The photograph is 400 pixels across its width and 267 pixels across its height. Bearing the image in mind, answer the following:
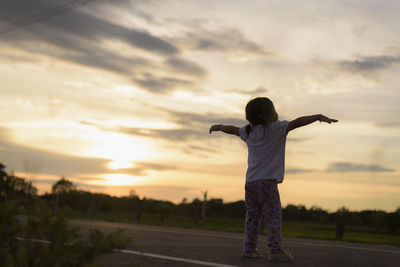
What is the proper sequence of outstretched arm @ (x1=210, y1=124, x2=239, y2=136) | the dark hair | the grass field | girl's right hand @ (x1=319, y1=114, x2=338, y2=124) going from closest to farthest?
1. girl's right hand @ (x1=319, y1=114, x2=338, y2=124)
2. the dark hair
3. outstretched arm @ (x1=210, y1=124, x2=239, y2=136)
4. the grass field

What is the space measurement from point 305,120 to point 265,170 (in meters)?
0.71

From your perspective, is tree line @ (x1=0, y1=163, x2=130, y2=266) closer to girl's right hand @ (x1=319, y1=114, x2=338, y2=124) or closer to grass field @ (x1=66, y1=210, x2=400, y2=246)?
girl's right hand @ (x1=319, y1=114, x2=338, y2=124)

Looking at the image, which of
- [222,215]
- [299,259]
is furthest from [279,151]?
[222,215]

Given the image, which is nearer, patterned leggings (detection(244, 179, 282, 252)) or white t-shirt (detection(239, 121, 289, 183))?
patterned leggings (detection(244, 179, 282, 252))

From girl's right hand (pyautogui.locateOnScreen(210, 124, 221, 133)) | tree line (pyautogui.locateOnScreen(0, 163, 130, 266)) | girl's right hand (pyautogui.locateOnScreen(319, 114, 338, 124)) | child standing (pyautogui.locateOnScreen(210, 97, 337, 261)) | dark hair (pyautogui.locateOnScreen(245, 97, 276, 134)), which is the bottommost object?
tree line (pyautogui.locateOnScreen(0, 163, 130, 266))

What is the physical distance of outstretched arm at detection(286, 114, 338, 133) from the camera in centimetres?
480

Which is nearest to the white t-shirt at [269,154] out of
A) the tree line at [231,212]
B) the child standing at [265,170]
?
the child standing at [265,170]

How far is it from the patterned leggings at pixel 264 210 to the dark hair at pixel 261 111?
0.69 meters

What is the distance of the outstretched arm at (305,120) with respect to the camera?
480 cm

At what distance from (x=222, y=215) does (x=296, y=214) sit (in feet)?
17.8

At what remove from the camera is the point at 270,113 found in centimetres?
538

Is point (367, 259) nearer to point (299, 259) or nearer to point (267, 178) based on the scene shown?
point (299, 259)

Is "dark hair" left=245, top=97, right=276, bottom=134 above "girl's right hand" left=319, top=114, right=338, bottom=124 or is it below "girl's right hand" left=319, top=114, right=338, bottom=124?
above

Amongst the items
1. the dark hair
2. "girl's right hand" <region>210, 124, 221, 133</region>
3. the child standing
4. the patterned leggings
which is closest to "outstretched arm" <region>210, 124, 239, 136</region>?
"girl's right hand" <region>210, 124, 221, 133</region>
